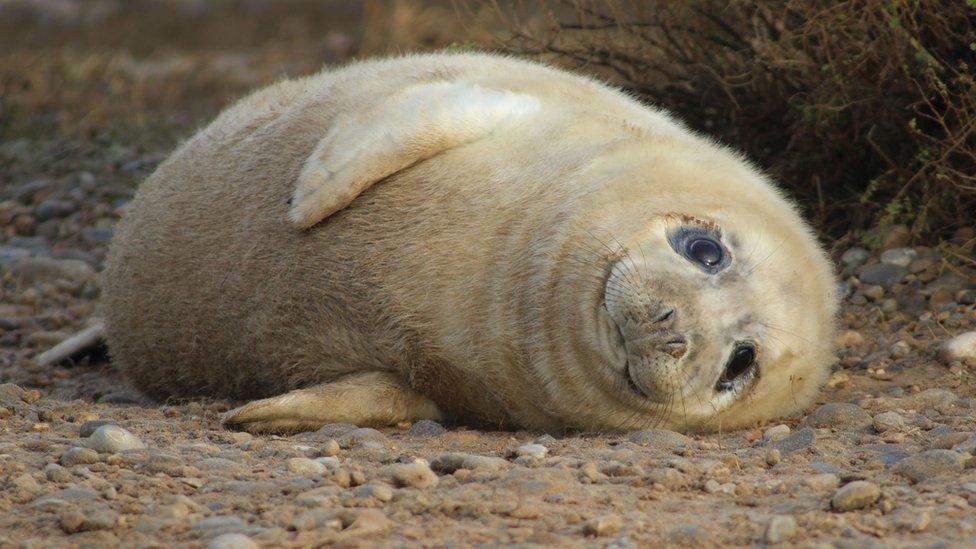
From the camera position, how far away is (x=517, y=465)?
3387 millimetres

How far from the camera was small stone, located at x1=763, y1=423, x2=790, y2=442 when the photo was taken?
3844mm

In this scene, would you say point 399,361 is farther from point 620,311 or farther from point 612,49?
point 612,49

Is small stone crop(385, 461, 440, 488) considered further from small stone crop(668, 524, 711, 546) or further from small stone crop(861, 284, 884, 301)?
small stone crop(861, 284, 884, 301)

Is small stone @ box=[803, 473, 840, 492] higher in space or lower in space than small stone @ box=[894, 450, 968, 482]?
lower

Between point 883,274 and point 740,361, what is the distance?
147 centimetres

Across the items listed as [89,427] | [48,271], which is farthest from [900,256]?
[48,271]

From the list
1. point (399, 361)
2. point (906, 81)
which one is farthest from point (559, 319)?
point (906, 81)

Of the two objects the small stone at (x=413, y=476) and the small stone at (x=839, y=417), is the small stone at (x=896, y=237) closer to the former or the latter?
the small stone at (x=839, y=417)

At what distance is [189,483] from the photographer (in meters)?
3.08

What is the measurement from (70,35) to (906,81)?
10.0 metres

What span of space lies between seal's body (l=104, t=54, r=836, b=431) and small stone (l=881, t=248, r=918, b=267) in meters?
0.79

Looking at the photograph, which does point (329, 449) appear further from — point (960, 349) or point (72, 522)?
point (960, 349)

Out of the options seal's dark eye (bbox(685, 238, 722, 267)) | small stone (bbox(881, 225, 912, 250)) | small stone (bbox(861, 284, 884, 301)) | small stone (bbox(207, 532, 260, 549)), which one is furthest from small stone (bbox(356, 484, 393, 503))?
small stone (bbox(881, 225, 912, 250))

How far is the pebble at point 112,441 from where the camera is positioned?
3393 millimetres
